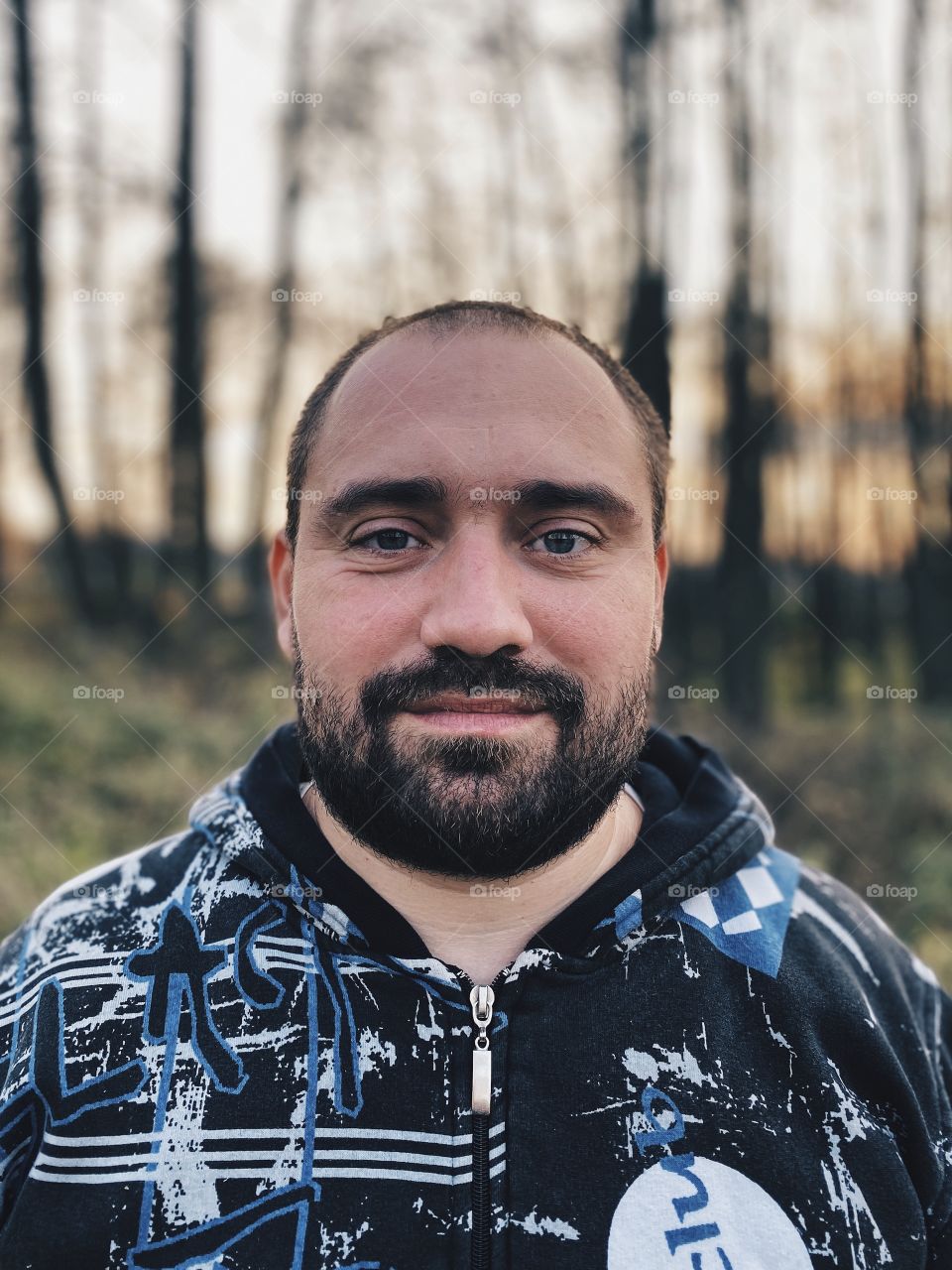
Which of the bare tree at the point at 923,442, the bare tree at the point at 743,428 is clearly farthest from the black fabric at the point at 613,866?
the bare tree at the point at 923,442

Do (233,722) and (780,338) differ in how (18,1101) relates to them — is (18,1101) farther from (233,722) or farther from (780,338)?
(780,338)

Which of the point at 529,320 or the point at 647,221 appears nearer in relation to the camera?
the point at 529,320

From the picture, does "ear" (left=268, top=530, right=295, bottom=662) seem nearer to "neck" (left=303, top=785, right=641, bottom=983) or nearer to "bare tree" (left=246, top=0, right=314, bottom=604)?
"neck" (left=303, top=785, right=641, bottom=983)

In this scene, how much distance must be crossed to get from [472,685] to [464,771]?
176mm

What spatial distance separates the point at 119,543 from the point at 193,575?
1481 mm

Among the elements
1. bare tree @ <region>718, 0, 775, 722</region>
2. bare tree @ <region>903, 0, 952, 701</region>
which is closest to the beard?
bare tree @ <region>718, 0, 775, 722</region>

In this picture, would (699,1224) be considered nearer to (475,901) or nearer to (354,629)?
(475,901)

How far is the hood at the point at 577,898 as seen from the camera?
1882 mm

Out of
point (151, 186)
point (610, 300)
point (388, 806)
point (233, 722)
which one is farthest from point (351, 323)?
point (388, 806)

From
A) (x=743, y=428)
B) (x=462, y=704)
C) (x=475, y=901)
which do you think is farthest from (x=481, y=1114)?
(x=743, y=428)

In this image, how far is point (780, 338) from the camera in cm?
1198

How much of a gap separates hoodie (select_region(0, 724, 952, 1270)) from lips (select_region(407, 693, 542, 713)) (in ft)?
1.45

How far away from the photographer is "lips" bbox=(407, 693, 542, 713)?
1.77 metres

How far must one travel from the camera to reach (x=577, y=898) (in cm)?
197
